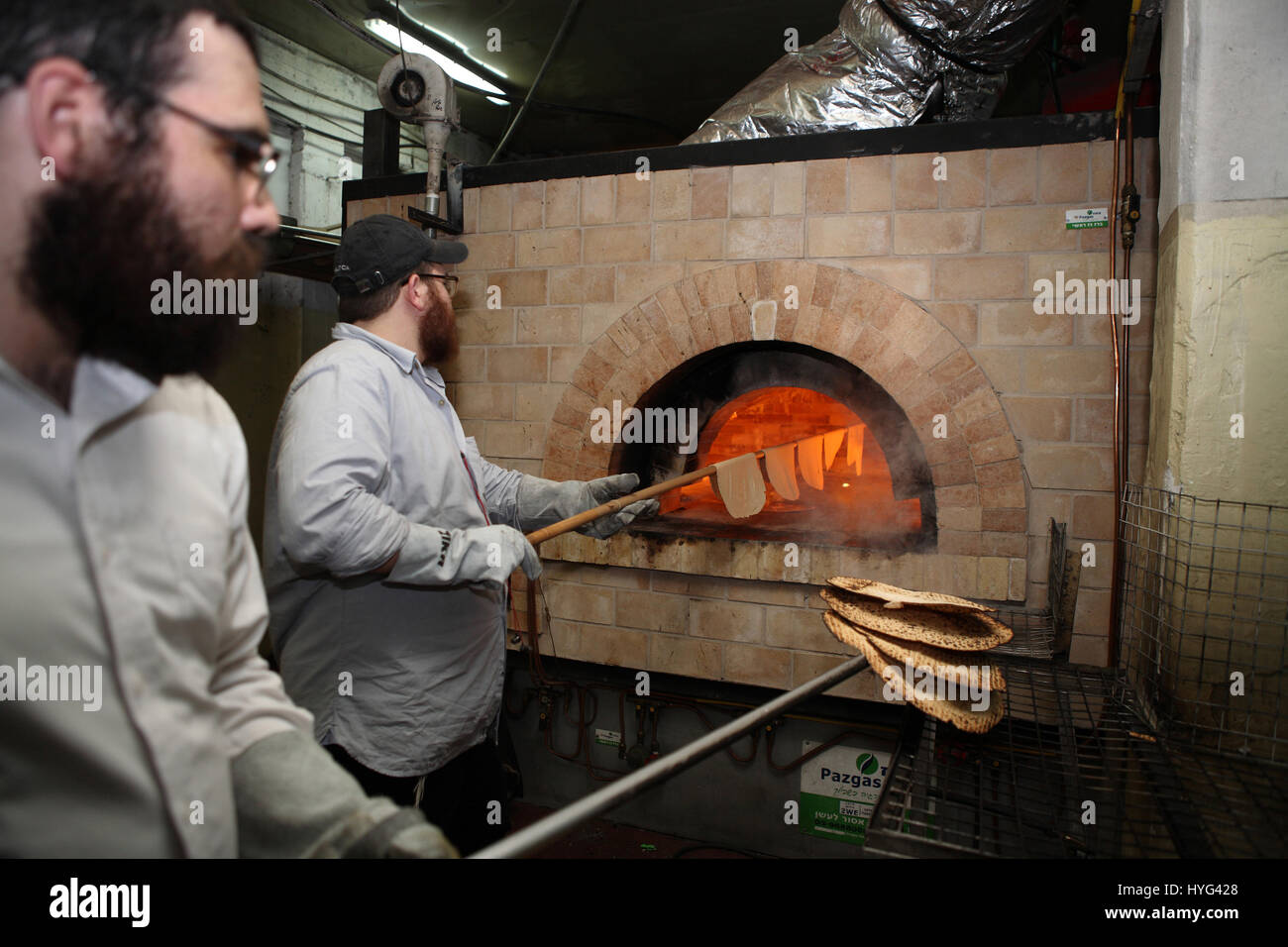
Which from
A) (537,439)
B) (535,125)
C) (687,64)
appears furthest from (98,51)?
(535,125)

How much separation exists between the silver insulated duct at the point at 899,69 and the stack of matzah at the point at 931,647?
240cm

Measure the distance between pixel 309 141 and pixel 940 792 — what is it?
239 inches

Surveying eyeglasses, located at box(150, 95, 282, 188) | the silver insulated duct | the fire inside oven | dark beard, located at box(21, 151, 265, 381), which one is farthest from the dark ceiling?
dark beard, located at box(21, 151, 265, 381)

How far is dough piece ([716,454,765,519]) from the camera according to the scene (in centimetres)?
352

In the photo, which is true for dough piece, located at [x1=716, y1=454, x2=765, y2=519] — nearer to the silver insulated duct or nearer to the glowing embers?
the glowing embers

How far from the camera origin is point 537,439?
393 cm

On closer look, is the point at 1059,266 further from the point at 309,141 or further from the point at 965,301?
the point at 309,141

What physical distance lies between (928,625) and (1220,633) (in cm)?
97

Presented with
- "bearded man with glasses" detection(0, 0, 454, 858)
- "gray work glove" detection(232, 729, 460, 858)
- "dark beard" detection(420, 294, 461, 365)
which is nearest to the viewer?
"bearded man with glasses" detection(0, 0, 454, 858)

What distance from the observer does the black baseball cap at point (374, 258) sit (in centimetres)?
242

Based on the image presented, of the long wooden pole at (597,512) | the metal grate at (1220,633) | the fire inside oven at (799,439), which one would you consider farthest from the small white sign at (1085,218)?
the long wooden pole at (597,512)

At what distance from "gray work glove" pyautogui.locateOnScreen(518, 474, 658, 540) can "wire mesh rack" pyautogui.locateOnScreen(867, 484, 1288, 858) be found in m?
1.44

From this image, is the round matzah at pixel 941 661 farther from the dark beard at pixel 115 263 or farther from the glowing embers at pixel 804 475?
the dark beard at pixel 115 263

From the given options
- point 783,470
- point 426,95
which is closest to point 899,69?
point 783,470
